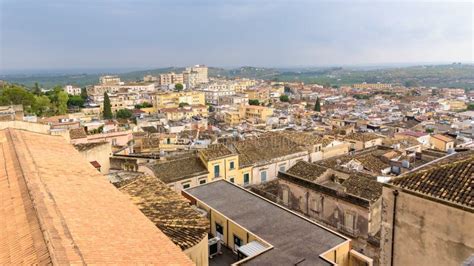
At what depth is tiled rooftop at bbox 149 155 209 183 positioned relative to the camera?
89.6ft

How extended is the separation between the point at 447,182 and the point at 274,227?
6.86 metres

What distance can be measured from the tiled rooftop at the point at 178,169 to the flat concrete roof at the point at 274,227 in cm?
718

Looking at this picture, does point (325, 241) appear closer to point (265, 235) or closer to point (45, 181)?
point (265, 235)

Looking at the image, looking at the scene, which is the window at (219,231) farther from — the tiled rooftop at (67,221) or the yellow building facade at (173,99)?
the yellow building facade at (173,99)

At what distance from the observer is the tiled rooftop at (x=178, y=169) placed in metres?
27.3

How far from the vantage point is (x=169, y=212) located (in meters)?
13.9

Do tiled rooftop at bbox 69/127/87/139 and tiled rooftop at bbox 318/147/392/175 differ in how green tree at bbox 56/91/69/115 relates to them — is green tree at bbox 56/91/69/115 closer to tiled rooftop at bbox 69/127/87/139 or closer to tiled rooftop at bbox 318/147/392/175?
tiled rooftop at bbox 69/127/87/139

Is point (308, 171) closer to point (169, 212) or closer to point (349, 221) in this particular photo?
point (349, 221)

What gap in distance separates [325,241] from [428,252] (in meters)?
3.72

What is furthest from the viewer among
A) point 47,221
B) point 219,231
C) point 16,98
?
point 16,98

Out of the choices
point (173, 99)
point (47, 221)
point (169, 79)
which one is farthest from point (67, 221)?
point (169, 79)

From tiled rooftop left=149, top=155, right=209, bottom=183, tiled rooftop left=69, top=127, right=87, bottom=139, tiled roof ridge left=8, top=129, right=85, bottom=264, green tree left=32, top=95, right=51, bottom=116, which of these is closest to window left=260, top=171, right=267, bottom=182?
tiled rooftop left=149, top=155, right=209, bottom=183

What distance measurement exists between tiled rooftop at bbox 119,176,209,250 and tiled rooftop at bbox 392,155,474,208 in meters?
7.18

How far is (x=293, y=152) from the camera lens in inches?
1377
